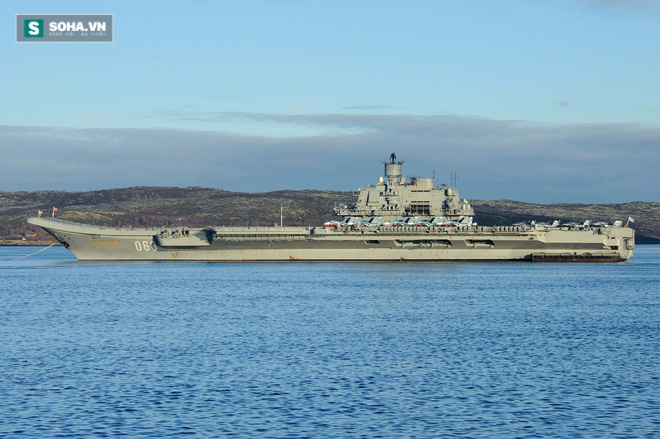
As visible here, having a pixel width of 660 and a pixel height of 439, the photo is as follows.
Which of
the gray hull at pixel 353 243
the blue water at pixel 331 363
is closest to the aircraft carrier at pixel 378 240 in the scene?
the gray hull at pixel 353 243

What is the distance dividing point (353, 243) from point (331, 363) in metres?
42.0

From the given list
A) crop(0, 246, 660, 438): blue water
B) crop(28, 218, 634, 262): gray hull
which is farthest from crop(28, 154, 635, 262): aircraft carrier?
crop(0, 246, 660, 438): blue water

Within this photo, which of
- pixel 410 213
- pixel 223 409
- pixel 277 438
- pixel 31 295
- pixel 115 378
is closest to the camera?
pixel 277 438

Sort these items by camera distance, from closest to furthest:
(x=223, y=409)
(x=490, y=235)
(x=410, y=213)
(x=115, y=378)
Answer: (x=223, y=409), (x=115, y=378), (x=490, y=235), (x=410, y=213)

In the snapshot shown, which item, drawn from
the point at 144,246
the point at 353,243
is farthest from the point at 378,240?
the point at 144,246

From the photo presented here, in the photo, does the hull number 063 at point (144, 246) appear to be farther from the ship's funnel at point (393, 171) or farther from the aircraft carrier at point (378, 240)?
the ship's funnel at point (393, 171)

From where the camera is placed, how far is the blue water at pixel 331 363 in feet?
49.5

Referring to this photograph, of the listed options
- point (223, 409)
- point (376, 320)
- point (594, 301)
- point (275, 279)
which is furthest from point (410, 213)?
point (223, 409)

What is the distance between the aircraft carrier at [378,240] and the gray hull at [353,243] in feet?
0.22

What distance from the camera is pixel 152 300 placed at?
124 ft

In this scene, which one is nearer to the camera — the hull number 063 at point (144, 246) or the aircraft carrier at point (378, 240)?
the aircraft carrier at point (378, 240)

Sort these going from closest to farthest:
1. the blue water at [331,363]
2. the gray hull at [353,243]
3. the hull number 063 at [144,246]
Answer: the blue water at [331,363] < the gray hull at [353,243] < the hull number 063 at [144,246]

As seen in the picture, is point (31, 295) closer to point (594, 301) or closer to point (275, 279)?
point (275, 279)

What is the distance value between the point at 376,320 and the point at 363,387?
12166mm
